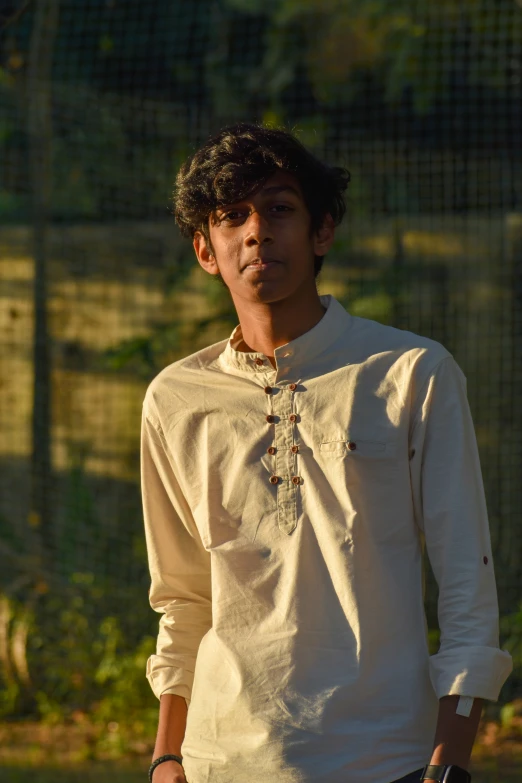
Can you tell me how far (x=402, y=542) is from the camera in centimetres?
199

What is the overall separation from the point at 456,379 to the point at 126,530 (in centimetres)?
392

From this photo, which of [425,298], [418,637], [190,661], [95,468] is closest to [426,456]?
[418,637]

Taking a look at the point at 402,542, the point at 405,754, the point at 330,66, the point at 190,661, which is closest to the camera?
the point at 405,754

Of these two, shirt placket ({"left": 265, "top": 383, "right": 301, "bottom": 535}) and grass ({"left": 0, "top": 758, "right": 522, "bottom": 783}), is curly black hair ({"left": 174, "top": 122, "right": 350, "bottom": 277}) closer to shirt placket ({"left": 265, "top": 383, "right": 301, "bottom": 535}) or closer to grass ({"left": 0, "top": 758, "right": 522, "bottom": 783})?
shirt placket ({"left": 265, "top": 383, "right": 301, "bottom": 535})

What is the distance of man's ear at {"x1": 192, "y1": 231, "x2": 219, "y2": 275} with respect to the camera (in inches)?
93.2

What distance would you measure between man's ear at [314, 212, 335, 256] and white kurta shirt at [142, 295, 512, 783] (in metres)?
0.14

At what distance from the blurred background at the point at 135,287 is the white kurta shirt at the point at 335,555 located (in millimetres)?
3378

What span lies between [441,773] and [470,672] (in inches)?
6.3

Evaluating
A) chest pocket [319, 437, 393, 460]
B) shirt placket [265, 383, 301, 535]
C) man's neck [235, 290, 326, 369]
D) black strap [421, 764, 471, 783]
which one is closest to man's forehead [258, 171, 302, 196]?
man's neck [235, 290, 326, 369]

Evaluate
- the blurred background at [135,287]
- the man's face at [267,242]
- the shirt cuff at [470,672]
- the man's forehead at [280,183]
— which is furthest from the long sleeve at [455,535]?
the blurred background at [135,287]

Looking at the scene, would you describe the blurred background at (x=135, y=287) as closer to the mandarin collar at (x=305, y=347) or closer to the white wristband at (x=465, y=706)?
the mandarin collar at (x=305, y=347)

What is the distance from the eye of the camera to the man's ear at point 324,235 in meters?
2.29

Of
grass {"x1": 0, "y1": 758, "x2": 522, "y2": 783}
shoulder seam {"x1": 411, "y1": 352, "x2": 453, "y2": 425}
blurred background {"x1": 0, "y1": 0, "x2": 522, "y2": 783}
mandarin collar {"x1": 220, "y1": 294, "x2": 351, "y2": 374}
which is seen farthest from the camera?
blurred background {"x1": 0, "y1": 0, "x2": 522, "y2": 783}

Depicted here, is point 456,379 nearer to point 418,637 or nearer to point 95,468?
point 418,637
